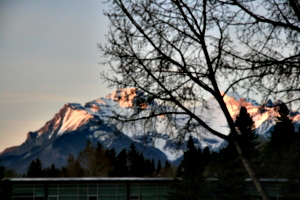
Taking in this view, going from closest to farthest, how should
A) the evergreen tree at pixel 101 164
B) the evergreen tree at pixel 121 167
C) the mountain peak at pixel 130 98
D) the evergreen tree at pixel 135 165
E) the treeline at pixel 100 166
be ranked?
1. the mountain peak at pixel 130 98
2. the evergreen tree at pixel 101 164
3. the treeline at pixel 100 166
4. the evergreen tree at pixel 135 165
5. the evergreen tree at pixel 121 167

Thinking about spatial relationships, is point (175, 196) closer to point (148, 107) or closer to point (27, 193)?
point (27, 193)

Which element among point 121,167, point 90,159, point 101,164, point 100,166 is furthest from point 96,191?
point 121,167

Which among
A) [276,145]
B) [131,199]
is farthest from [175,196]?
[276,145]

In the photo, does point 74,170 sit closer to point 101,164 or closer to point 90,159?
point 90,159

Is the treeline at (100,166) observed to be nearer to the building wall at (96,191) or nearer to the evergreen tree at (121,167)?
the evergreen tree at (121,167)

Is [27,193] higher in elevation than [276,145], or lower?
lower

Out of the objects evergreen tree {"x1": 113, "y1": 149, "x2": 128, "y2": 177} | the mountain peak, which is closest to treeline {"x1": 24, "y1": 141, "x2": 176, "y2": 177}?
evergreen tree {"x1": 113, "y1": 149, "x2": 128, "y2": 177}

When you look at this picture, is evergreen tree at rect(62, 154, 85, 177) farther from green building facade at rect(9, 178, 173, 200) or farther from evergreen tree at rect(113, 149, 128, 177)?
green building facade at rect(9, 178, 173, 200)

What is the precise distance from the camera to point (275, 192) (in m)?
66.4

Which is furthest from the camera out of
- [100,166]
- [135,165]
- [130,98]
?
[135,165]

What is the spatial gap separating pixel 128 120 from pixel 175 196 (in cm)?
4437

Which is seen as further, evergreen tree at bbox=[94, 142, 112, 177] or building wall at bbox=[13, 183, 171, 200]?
evergreen tree at bbox=[94, 142, 112, 177]

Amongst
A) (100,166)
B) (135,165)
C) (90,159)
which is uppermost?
(90,159)

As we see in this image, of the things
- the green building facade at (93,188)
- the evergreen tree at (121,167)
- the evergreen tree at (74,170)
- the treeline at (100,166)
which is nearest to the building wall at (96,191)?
the green building facade at (93,188)
